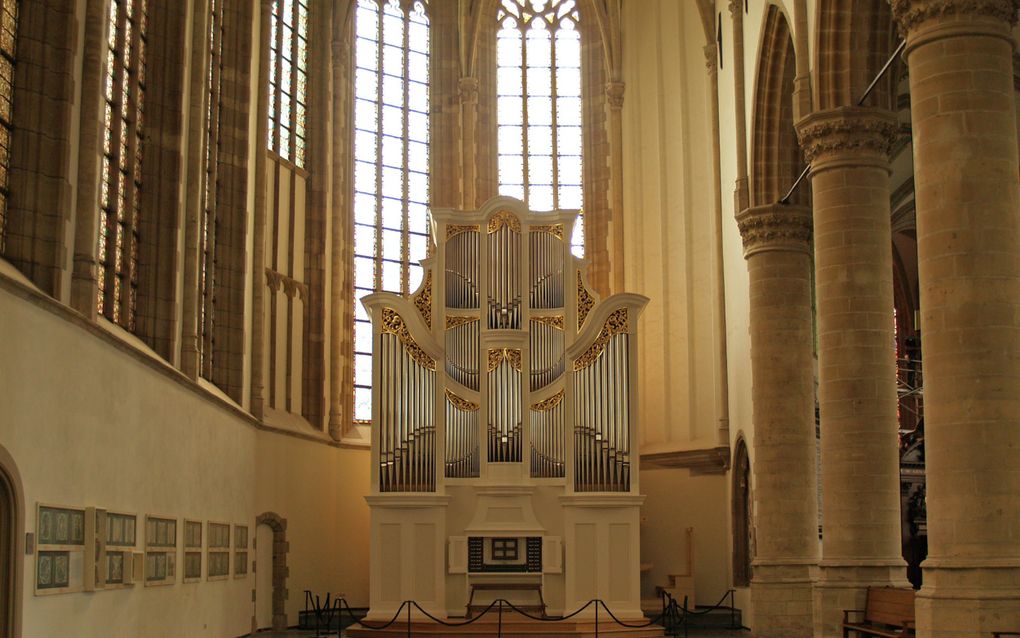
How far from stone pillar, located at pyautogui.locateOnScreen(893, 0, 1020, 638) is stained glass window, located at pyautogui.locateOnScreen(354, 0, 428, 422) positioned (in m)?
18.3

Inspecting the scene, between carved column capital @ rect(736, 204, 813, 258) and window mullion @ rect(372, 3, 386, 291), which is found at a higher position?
window mullion @ rect(372, 3, 386, 291)

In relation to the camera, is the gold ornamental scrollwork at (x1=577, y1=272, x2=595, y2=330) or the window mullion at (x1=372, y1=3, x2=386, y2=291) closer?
the gold ornamental scrollwork at (x1=577, y1=272, x2=595, y2=330)

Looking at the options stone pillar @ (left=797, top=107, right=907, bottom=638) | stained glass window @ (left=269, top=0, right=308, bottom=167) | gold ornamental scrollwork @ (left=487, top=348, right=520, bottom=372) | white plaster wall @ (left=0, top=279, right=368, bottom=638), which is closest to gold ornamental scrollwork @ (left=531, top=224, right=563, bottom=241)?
gold ornamental scrollwork @ (left=487, top=348, right=520, bottom=372)

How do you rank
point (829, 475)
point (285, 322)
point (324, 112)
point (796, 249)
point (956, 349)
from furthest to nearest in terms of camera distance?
point (324, 112) < point (285, 322) < point (796, 249) < point (829, 475) < point (956, 349)

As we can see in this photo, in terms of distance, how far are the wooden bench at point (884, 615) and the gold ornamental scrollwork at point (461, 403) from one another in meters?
9.99

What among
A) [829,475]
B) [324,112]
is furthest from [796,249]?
[324,112]

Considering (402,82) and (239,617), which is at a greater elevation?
(402,82)

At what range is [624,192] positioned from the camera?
107 feet

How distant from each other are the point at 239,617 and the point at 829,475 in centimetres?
1112

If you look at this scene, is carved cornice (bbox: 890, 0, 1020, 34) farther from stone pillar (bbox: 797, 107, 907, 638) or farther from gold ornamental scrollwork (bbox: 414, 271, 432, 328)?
gold ornamental scrollwork (bbox: 414, 271, 432, 328)

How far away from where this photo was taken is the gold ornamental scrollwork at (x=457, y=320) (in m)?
26.7

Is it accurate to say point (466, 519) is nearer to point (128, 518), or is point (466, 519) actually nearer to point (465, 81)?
point (128, 518)

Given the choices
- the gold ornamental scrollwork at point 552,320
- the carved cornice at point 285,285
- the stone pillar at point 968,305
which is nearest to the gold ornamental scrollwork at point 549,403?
the gold ornamental scrollwork at point 552,320

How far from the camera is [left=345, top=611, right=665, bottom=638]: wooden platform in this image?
23.3 meters
